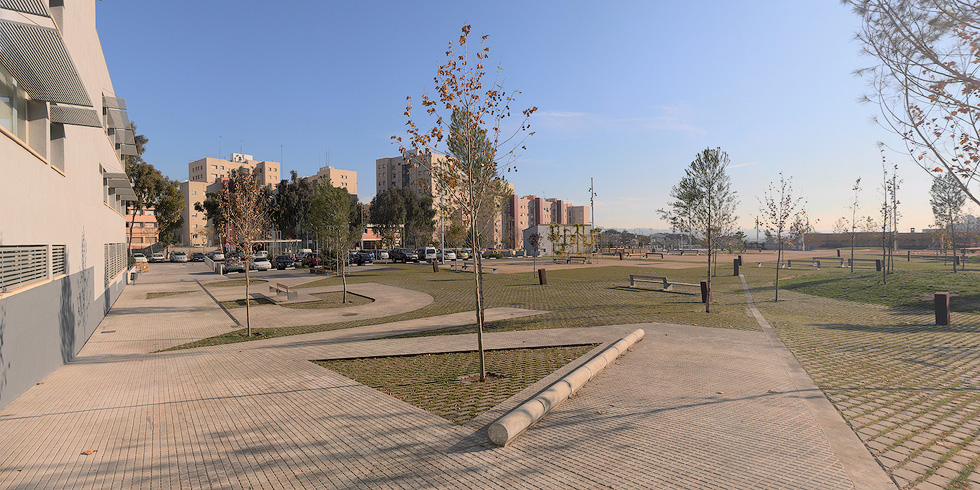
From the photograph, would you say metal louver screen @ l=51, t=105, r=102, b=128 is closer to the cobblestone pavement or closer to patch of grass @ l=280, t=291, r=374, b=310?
patch of grass @ l=280, t=291, r=374, b=310

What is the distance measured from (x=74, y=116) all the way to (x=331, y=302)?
1120 cm

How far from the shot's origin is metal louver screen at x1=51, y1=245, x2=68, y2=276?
9.38 m

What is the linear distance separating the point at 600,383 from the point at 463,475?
11.5 feet

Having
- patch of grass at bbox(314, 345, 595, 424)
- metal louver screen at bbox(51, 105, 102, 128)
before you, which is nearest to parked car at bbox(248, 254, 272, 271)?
metal louver screen at bbox(51, 105, 102, 128)

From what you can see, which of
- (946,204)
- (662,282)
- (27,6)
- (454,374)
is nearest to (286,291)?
(454,374)

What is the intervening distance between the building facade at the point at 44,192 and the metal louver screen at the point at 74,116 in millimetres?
18

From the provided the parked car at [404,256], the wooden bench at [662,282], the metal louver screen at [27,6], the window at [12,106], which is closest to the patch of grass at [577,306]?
the wooden bench at [662,282]

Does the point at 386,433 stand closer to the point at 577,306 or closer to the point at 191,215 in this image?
the point at 577,306

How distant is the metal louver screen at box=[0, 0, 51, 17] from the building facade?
0.01 meters

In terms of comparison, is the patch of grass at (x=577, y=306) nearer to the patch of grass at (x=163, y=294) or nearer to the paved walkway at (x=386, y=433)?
the paved walkway at (x=386, y=433)

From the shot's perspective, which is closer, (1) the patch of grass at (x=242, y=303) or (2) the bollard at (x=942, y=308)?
(2) the bollard at (x=942, y=308)

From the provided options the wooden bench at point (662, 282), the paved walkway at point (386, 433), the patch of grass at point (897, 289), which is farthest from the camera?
the wooden bench at point (662, 282)

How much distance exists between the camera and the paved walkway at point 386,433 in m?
4.29

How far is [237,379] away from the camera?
7871mm
